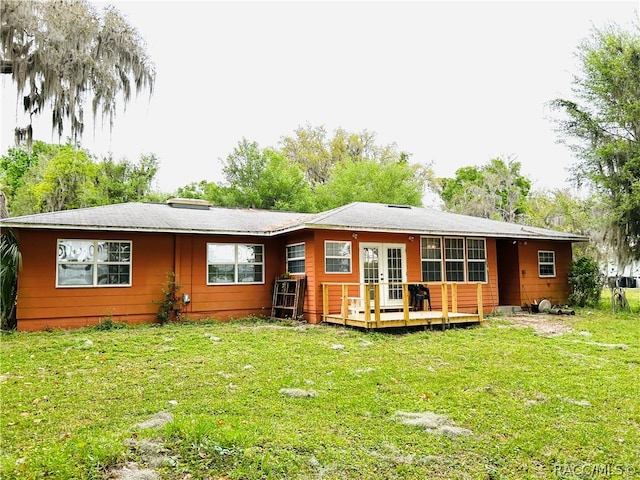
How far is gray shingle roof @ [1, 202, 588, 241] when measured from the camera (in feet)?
34.5

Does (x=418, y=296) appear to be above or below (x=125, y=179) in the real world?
below

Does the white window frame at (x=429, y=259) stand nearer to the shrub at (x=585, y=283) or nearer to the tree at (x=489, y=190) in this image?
the shrub at (x=585, y=283)

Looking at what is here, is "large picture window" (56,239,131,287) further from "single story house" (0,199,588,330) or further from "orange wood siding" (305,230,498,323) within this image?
"orange wood siding" (305,230,498,323)

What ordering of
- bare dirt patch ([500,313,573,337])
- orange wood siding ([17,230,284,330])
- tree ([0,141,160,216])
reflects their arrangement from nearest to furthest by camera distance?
bare dirt patch ([500,313,573,337]) → orange wood siding ([17,230,284,330]) → tree ([0,141,160,216])

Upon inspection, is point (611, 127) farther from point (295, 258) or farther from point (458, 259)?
point (295, 258)

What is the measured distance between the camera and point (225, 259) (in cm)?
1230

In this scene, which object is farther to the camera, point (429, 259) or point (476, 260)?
point (476, 260)

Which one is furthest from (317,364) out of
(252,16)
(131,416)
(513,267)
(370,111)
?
(370,111)

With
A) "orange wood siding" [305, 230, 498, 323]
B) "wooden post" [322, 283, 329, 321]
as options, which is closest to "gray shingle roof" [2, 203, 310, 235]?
"orange wood siding" [305, 230, 498, 323]

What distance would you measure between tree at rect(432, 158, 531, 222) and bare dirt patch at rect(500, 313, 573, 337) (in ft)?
58.0

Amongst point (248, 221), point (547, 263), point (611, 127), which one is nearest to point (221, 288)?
point (248, 221)

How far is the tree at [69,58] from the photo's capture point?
324 inches

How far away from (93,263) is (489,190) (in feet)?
92.9

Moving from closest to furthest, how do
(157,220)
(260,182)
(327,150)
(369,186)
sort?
(157,220) → (260,182) → (369,186) → (327,150)
